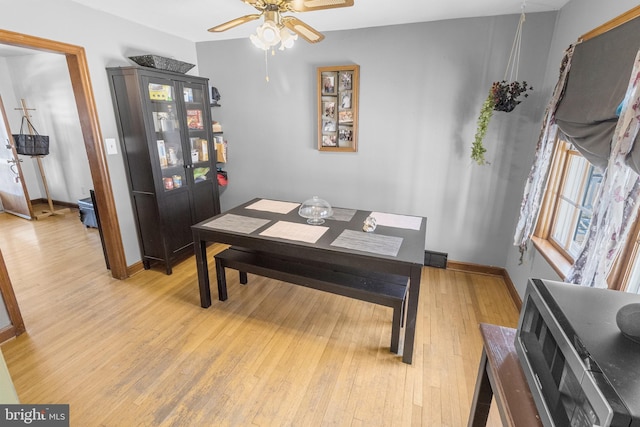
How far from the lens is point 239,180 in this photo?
3.83m

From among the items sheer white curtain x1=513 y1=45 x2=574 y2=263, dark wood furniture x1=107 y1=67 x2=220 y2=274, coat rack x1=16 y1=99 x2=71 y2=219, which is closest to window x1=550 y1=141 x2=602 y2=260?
sheer white curtain x1=513 y1=45 x2=574 y2=263

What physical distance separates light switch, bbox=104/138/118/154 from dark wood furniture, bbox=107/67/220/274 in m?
0.07

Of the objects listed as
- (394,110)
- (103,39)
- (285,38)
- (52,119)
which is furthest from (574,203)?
(52,119)

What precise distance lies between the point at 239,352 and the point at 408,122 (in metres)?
2.48

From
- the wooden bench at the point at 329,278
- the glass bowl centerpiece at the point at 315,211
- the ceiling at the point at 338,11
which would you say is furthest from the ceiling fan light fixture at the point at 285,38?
the wooden bench at the point at 329,278

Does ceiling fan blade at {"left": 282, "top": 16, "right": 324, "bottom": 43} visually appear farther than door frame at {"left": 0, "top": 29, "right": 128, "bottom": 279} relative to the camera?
No

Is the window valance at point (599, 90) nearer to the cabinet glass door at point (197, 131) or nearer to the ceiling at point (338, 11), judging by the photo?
the ceiling at point (338, 11)

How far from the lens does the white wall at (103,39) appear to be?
6.82 ft

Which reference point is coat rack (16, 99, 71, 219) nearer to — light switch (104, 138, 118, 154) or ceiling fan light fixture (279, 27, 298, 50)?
light switch (104, 138, 118, 154)

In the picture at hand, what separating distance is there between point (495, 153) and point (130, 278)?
12.0ft

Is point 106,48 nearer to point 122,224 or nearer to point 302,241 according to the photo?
point 122,224

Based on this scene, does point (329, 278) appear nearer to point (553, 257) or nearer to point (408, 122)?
point (553, 257)

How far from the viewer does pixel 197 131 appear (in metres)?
3.27

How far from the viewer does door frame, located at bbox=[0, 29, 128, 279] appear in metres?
2.19
